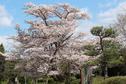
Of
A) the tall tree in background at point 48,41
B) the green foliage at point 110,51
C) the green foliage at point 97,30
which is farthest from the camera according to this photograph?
the green foliage at point 110,51

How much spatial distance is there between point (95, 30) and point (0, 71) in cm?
1378

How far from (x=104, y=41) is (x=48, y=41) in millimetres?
11392

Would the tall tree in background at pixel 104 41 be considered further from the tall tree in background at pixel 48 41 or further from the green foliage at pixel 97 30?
the tall tree in background at pixel 48 41

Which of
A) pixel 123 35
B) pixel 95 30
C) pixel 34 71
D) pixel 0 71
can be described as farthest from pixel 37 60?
pixel 123 35

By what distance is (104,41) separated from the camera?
112 ft

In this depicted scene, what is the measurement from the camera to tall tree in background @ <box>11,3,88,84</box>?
23875 mm

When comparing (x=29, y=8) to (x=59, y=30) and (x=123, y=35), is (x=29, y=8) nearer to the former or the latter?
(x=59, y=30)

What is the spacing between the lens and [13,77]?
37.2 meters

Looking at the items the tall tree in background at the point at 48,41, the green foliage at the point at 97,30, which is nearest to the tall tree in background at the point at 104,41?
the green foliage at the point at 97,30

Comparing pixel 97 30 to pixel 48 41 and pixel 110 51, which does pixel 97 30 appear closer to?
pixel 110 51

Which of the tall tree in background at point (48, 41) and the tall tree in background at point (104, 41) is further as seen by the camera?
the tall tree in background at point (104, 41)

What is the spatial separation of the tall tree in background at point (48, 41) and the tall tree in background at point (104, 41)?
8827mm

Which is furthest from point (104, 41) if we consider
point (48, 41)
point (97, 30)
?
point (48, 41)

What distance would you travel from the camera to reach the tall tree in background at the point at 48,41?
2388 cm
